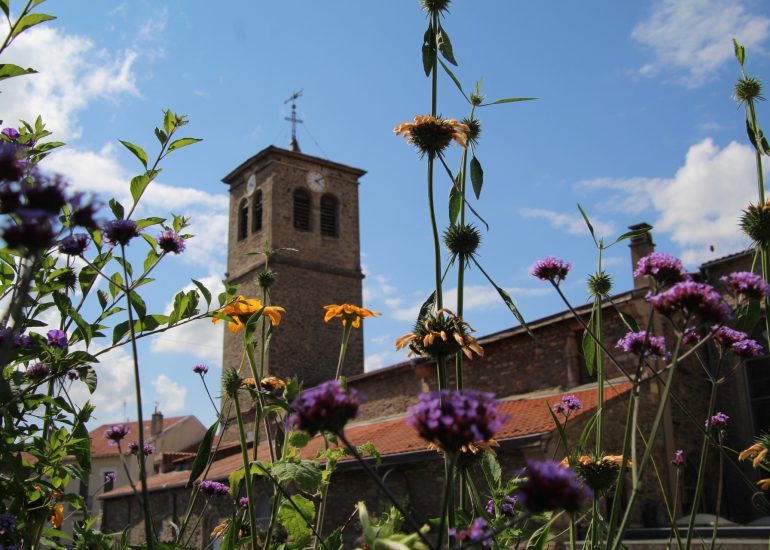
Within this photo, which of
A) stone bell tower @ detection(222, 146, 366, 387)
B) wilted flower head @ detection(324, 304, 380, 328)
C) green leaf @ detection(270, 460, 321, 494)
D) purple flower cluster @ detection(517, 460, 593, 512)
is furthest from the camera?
stone bell tower @ detection(222, 146, 366, 387)

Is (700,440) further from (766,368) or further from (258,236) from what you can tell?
(258,236)

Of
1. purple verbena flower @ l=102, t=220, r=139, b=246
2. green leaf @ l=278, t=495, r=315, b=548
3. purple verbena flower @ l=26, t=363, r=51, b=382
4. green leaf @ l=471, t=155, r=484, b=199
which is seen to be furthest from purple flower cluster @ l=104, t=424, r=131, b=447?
green leaf @ l=471, t=155, r=484, b=199

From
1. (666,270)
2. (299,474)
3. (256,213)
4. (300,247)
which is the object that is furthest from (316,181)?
(666,270)

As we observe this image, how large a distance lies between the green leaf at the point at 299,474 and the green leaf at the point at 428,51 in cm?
134

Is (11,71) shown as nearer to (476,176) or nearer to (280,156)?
(476,176)

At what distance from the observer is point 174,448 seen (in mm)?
34844

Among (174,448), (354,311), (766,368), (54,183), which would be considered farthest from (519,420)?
(174,448)

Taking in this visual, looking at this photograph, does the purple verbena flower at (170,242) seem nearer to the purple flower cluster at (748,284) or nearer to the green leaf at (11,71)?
the green leaf at (11,71)

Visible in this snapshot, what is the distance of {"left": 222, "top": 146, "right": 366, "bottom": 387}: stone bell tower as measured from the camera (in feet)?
89.9

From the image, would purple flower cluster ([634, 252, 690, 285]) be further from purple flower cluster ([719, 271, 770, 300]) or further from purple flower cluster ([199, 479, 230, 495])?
purple flower cluster ([199, 479, 230, 495])

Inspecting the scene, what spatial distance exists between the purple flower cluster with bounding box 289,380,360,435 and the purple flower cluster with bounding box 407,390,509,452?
112mm

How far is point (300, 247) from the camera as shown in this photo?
29.6m

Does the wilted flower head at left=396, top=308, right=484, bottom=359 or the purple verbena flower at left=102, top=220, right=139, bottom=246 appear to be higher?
the purple verbena flower at left=102, top=220, right=139, bottom=246

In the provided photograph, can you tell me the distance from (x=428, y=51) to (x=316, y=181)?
94.3ft
